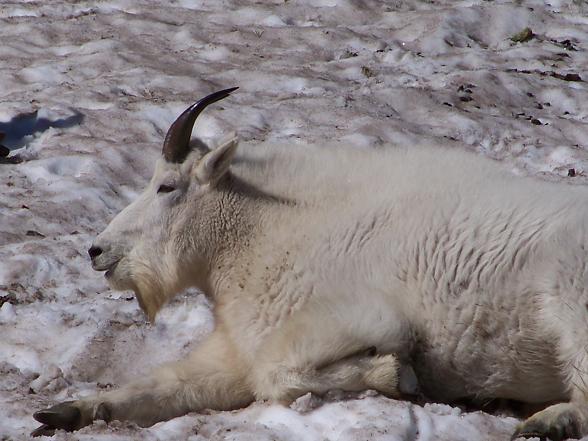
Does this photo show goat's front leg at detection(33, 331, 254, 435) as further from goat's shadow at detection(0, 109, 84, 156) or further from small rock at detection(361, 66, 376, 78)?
small rock at detection(361, 66, 376, 78)

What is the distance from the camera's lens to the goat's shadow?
8625mm

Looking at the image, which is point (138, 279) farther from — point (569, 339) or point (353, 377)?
point (569, 339)

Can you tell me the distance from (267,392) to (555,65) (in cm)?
679

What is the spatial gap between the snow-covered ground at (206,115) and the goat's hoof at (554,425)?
0.44 ft

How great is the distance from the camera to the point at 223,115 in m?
9.06

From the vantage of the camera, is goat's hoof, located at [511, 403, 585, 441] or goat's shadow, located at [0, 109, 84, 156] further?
goat's shadow, located at [0, 109, 84, 156]

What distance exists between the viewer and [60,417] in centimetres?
443

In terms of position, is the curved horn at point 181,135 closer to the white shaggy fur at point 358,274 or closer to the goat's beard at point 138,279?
the white shaggy fur at point 358,274

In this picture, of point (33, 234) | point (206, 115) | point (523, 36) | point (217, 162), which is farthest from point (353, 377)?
point (523, 36)

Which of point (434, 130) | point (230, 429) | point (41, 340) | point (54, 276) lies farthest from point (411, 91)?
point (230, 429)

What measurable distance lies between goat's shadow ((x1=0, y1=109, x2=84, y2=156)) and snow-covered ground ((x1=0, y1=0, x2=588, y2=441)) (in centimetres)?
2

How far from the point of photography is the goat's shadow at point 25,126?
862 centimetres

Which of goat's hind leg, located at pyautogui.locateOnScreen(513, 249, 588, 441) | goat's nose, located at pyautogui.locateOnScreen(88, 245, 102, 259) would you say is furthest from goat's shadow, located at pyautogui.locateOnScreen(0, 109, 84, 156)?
goat's hind leg, located at pyautogui.locateOnScreen(513, 249, 588, 441)

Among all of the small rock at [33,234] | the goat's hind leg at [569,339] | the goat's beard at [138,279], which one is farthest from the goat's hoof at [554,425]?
the small rock at [33,234]
